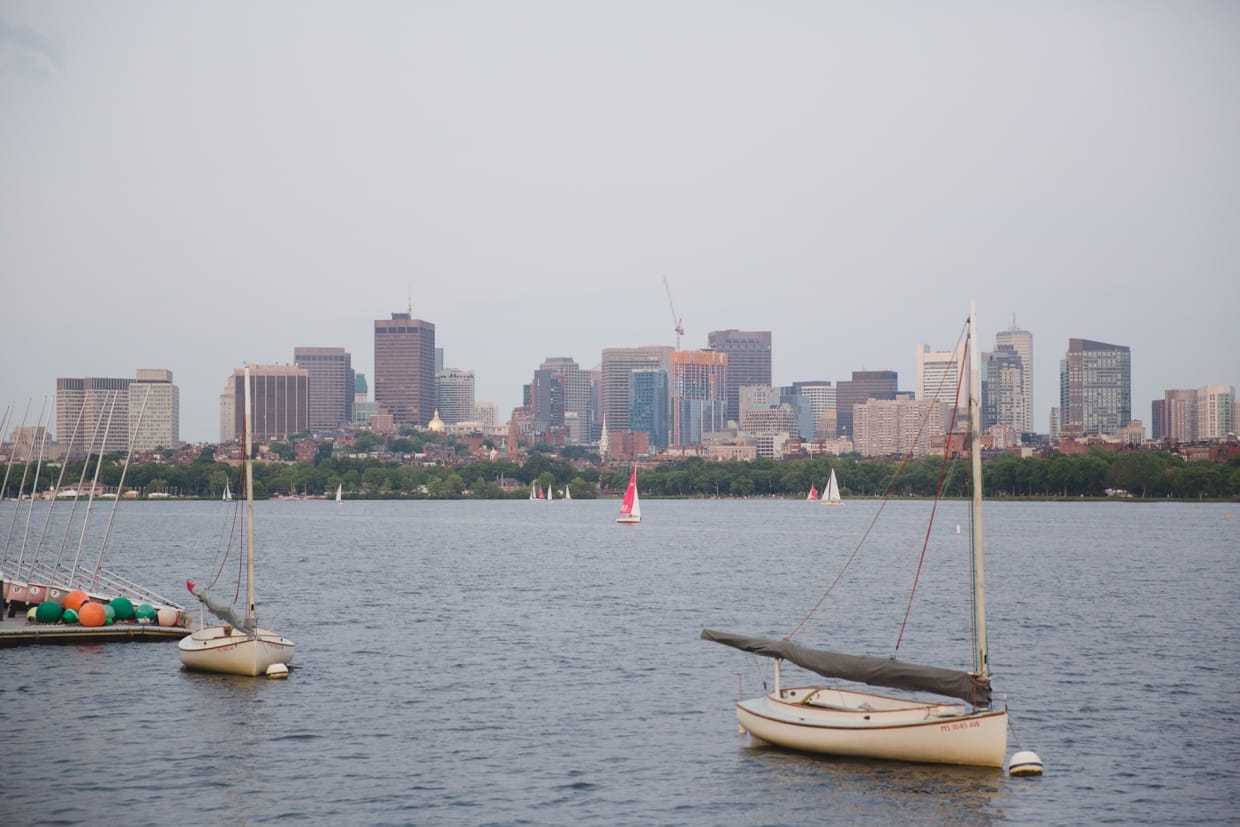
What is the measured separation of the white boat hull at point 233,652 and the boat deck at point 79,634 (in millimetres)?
7732

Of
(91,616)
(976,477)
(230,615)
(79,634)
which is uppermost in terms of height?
(976,477)

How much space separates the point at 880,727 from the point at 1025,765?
3.80 metres

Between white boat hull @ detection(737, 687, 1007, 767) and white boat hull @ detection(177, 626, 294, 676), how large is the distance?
64.1ft

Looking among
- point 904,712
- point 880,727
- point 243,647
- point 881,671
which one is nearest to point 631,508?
point 243,647

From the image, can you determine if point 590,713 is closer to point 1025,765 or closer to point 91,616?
point 1025,765

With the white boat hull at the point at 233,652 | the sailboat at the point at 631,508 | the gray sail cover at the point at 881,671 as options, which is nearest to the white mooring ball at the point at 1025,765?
the gray sail cover at the point at 881,671

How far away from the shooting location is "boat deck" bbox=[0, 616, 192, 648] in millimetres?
55000

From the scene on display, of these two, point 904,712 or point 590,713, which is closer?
point 904,712

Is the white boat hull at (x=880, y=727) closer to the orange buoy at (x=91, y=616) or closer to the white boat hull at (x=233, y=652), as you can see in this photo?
the white boat hull at (x=233, y=652)

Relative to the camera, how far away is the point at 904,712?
34750 millimetres

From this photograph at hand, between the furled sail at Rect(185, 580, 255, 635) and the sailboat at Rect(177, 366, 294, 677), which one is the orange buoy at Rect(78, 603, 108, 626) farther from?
the sailboat at Rect(177, 366, 294, 677)

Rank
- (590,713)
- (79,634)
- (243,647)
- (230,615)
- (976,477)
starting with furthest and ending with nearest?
(79,634), (230,615), (243,647), (590,713), (976,477)

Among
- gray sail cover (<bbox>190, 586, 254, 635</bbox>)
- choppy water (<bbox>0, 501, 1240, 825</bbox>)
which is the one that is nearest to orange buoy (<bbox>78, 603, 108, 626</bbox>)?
choppy water (<bbox>0, 501, 1240, 825</bbox>)

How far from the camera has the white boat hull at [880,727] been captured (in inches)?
1336
